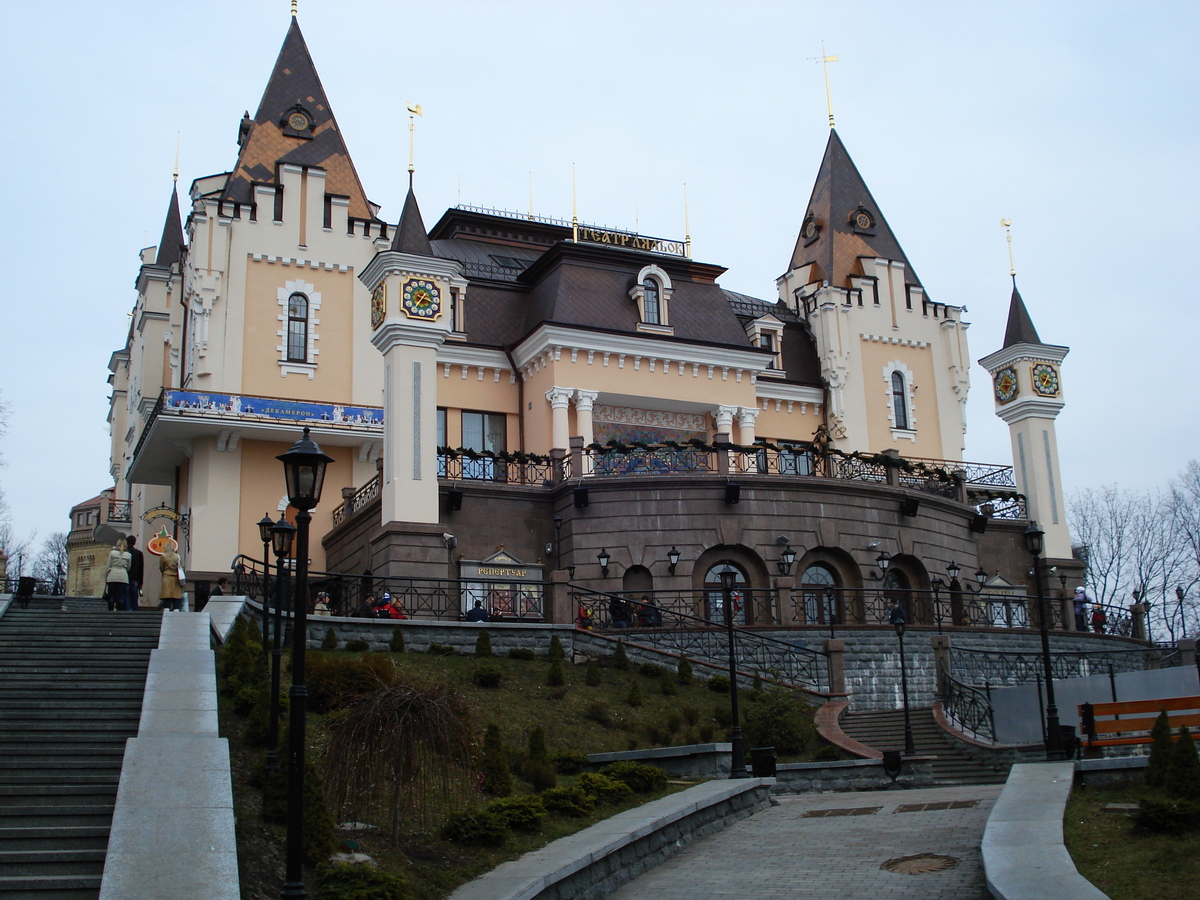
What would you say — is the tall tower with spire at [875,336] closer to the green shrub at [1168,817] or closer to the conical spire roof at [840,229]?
the conical spire roof at [840,229]

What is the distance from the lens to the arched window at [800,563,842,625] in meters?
29.5

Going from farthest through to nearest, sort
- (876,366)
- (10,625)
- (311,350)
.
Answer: (876,366) → (311,350) → (10,625)

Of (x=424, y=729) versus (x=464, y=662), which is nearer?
(x=424, y=729)

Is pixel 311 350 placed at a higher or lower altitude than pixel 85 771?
higher

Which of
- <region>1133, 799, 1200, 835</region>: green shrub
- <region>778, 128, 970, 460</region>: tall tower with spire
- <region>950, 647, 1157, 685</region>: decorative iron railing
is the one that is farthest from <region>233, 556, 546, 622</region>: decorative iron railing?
<region>778, 128, 970, 460</region>: tall tower with spire

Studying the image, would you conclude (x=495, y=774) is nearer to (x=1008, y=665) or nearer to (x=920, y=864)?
(x=920, y=864)

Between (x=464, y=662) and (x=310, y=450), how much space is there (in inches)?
514

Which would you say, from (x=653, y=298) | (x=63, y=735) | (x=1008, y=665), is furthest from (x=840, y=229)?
(x=63, y=735)

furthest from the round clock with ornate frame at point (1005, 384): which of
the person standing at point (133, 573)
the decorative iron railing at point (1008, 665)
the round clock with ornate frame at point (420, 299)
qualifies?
the person standing at point (133, 573)

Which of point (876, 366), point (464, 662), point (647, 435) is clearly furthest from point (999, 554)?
point (464, 662)

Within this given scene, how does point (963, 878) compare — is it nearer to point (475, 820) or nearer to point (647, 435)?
point (475, 820)

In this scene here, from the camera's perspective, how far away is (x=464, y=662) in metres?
22.8

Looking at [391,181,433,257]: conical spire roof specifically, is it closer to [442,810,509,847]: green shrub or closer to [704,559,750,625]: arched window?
[704,559,750,625]: arched window

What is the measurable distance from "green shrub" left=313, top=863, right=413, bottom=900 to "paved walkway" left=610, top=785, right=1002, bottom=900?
8.46 ft
